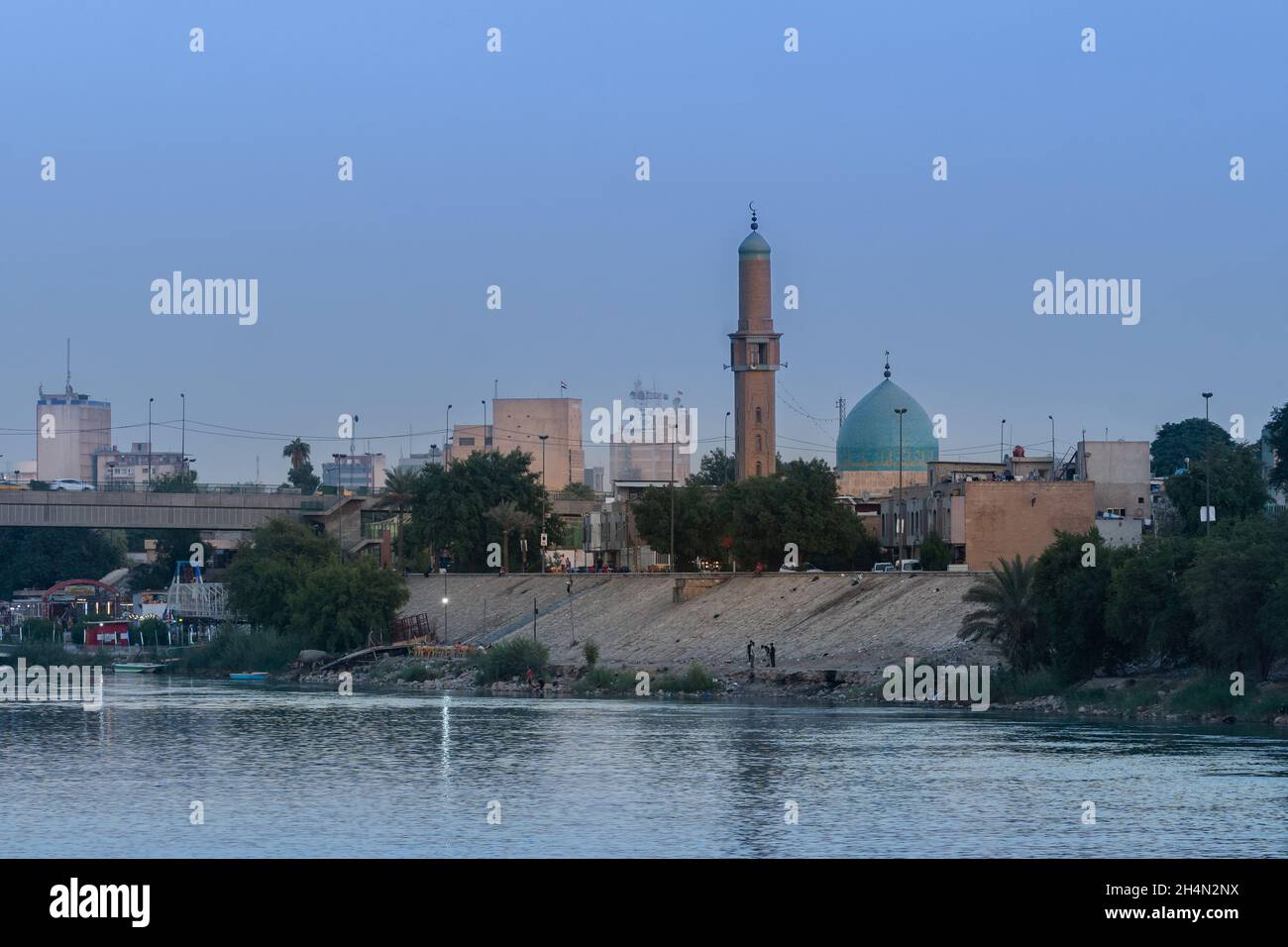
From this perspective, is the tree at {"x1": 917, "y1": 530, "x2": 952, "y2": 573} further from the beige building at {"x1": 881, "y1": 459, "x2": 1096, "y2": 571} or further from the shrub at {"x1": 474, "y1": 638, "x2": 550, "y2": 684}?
the shrub at {"x1": 474, "y1": 638, "x2": 550, "y2": 684}

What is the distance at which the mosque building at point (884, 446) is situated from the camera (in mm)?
149500

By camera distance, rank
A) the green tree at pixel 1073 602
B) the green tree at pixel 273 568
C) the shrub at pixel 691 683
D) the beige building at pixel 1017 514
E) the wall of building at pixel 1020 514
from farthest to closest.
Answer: the green tree at pixel 273 568 → the wall of building at pixel 1020 514 → the beige building at pixel 1017 514 → the shrub at pixel 691 683 → the green tree at pixel 1073 602

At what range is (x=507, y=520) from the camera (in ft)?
431

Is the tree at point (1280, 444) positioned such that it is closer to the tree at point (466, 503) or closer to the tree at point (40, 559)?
the tree at point (466, 503)

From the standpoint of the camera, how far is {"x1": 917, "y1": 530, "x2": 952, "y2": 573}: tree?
10319 cm

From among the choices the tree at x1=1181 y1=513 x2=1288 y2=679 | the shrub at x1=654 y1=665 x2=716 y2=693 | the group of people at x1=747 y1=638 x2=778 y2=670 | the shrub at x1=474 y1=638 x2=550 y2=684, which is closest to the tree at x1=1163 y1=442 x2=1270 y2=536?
the group of people at x1=747 y1=638 x2=778 y2=670

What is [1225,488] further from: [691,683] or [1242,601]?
[1242,601]

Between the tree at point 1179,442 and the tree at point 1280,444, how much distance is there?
1948 inches

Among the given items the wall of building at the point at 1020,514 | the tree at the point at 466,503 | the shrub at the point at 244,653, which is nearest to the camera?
the wall of building at the point at 1020,514

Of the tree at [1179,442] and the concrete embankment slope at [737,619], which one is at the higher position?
the tree at [1179,442]

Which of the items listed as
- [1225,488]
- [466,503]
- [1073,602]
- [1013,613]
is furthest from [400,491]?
[1073,602]

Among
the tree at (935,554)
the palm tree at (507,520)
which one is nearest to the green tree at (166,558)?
the palm tree at (507,520)

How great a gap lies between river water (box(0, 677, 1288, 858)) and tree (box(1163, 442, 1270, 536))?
3499cm
